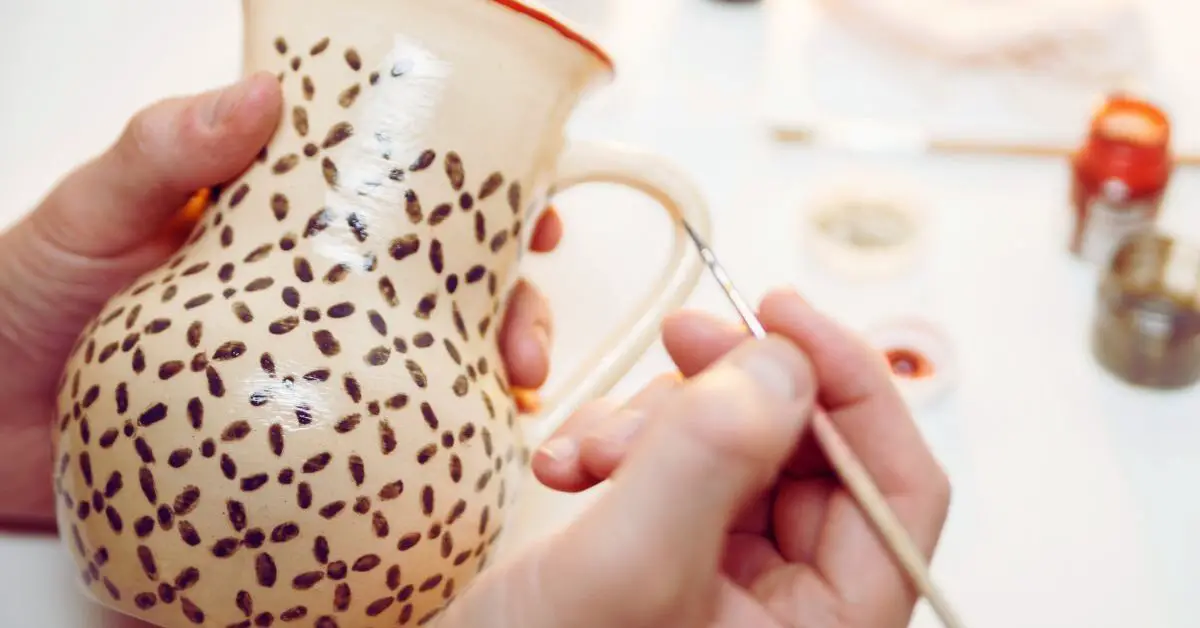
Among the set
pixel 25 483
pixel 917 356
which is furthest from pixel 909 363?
pixel 25 483

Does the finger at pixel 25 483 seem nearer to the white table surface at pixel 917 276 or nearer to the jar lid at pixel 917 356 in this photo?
the white table surface at pixel 917 276

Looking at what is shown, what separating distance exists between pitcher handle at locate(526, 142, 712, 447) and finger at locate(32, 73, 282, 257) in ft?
0.45

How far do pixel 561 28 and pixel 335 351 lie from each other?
0.16m

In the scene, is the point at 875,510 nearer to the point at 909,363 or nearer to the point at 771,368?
the point at 771,368

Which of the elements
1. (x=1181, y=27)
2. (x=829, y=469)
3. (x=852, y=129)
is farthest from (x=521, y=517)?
(x=1181, y=27)

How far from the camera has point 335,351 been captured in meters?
0.40

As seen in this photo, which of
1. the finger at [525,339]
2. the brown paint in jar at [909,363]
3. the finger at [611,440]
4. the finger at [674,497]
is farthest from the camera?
the brown paint in jar at [909,363]

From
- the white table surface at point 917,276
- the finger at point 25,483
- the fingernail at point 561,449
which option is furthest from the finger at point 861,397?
the finger at point 25,483

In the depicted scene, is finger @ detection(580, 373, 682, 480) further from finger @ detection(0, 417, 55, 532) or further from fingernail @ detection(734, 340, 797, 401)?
finger @ detection(0, 417, 55, 532)

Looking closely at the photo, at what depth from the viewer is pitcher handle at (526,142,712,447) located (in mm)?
498

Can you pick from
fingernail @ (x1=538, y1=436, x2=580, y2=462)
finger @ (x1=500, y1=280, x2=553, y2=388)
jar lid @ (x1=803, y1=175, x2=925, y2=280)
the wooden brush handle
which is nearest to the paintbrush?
the wooden brush handle

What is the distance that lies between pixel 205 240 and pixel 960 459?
473 millimetres

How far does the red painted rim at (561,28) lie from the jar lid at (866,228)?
0.34m

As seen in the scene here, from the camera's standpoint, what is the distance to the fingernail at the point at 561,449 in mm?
455
